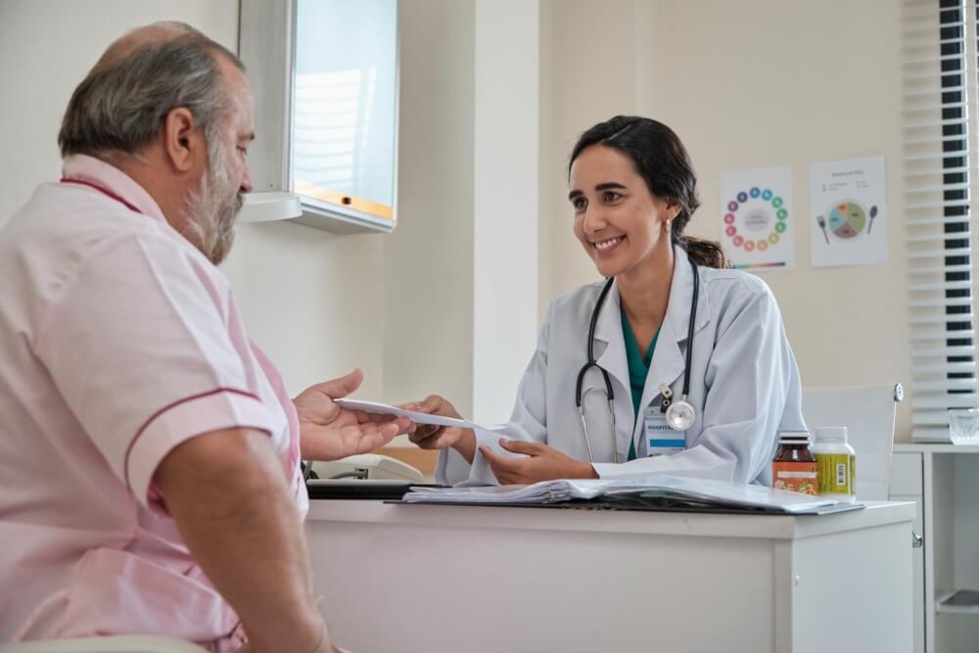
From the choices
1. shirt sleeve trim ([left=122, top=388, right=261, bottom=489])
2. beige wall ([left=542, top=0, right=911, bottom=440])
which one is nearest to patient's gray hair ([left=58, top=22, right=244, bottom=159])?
shirt sleeve trim ([left=122, top=388, right=261, bottom=489])

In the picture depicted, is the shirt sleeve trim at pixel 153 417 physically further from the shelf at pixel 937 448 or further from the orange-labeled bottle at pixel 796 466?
the shelf at pixel 937 448

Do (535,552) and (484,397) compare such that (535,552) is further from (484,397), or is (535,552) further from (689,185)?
(484,397)

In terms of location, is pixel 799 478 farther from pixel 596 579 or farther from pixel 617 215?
pixel 617 215

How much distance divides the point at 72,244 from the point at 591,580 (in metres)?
0.73

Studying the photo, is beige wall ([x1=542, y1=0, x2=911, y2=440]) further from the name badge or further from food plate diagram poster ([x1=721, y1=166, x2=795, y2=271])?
the name badge

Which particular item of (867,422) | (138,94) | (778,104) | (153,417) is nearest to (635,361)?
(867,422)

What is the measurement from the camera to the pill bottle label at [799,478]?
159 centimetres

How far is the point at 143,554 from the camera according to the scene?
3.14 ft

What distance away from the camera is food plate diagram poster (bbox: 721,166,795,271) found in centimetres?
397

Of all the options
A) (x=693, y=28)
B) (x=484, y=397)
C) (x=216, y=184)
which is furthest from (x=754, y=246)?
(x=216, y=184)

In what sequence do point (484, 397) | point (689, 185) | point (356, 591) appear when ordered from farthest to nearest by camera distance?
point (484, 397) < point (689, 185) < point (356, 591)

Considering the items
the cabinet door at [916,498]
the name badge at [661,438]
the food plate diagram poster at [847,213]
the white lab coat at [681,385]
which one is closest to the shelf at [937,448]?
the cabinet door at [916,498]

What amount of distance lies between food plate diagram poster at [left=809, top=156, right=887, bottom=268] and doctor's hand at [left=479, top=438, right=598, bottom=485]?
7.92 feet

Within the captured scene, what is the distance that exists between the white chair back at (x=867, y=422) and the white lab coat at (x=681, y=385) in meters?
0.24
